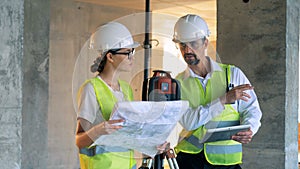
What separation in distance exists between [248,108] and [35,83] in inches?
118

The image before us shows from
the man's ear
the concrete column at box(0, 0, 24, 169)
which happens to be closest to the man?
the man's ear

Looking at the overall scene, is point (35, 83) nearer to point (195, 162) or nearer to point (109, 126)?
point (195, 162)

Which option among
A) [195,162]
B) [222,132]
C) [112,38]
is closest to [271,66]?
[195,162]

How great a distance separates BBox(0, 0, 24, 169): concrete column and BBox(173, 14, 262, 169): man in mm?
784

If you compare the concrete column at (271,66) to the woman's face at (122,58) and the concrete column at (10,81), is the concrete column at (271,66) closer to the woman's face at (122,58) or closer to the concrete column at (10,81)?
the woman's face at (122,58)

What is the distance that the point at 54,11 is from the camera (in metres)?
7.88

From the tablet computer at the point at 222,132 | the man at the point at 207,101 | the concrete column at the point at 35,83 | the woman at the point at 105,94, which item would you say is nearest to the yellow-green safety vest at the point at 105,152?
the woman at the point at 105,94

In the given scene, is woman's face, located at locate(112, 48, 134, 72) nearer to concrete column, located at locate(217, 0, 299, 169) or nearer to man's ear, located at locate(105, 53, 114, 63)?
man's ear, located at locate(105, 53, 114, 63)

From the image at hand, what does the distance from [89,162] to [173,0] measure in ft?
20.3

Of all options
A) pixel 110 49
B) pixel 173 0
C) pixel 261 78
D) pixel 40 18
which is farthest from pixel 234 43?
pixel 173 0

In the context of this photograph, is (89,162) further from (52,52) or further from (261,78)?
(52,52)

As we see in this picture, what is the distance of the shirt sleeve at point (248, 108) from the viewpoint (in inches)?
110

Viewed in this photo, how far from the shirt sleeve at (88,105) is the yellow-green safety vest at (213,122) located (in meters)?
0.50

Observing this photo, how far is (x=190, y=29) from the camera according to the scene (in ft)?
9.16
